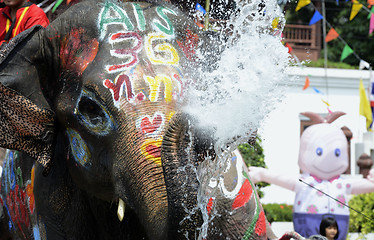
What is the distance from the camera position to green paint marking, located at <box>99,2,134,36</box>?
3244 mm

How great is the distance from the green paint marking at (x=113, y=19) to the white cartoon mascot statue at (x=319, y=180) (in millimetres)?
4739

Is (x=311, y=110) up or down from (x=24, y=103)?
down

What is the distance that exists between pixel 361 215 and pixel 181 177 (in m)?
8.71

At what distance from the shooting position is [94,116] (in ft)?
10.2

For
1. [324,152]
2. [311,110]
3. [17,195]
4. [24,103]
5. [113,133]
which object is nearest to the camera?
[113,133]

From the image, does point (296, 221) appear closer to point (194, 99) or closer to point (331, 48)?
point (194, 99)

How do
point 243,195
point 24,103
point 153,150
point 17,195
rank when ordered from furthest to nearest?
1. point 17,195
2. point 243,195
3. point 24,103
4. point 153,150

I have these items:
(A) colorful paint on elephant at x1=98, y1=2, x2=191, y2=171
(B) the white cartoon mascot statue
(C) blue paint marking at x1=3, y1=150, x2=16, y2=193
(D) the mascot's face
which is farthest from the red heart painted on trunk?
(D) the mascot's face

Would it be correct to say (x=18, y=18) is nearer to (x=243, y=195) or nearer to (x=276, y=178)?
(x=243, y=195)

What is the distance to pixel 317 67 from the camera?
633 inches

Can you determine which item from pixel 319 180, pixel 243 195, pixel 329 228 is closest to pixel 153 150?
pixel 243 195

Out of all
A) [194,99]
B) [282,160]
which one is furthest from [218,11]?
[282,160]

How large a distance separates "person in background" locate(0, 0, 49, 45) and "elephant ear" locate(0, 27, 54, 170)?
0.69m

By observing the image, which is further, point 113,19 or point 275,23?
point 113,19
